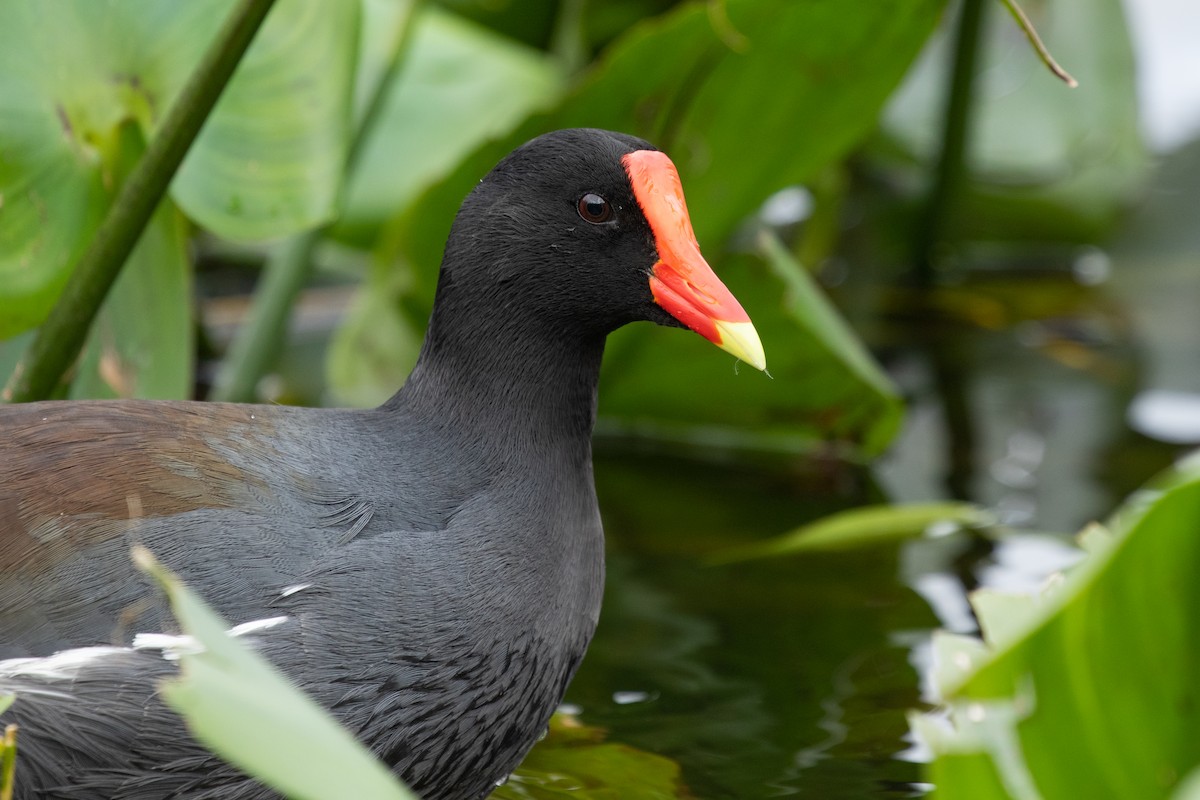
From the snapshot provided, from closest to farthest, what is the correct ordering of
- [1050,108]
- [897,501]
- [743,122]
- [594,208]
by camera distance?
1. [594,208]
2. [743,122]
3. [897,501]
4. [1050,108]

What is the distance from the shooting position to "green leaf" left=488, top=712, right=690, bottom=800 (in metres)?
2.28

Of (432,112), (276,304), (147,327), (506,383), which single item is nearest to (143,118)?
(147,327)

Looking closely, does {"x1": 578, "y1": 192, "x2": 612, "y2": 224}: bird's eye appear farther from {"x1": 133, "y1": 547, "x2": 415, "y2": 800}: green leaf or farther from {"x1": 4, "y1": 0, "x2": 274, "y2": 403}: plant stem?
{"x1": 133, "y1": 547, "x2": 415, "y2": 800}: green leaf

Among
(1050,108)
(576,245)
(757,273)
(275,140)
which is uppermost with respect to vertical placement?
(1050,108)

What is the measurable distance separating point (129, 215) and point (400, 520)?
2.13 feet

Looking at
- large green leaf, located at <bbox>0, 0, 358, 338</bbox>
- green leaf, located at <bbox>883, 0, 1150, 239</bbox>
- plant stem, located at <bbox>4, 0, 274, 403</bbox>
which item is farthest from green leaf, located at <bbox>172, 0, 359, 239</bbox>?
green leaf, located at <bbox>883, 0, 1150, 239</bbox>

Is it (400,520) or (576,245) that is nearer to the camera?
(400,520)

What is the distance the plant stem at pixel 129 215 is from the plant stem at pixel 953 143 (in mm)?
2348

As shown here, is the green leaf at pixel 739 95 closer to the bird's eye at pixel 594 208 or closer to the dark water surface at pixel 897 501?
the dark water surface at pixel 897 501

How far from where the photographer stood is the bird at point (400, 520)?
Result: 5.64 ft

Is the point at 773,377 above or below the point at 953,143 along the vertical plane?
below

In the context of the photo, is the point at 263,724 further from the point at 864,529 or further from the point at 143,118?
the point at 864,529

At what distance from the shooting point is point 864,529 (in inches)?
116

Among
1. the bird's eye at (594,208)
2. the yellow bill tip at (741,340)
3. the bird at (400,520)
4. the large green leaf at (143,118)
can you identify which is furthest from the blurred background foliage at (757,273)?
the yellow bill tip at (741,340)
